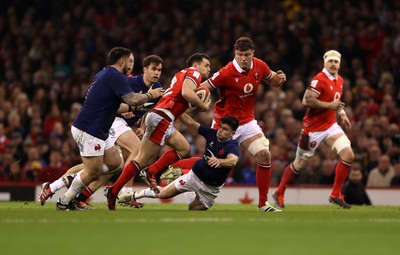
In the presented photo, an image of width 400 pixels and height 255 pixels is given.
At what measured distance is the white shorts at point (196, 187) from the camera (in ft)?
45.3

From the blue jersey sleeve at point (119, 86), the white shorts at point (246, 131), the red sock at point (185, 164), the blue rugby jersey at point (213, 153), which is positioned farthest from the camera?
the red sock at point (185, 164)

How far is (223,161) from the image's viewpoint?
13383 mm

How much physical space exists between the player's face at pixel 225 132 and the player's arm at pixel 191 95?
0.37 metres

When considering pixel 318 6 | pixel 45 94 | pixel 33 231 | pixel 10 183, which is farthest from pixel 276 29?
pixel 33 231

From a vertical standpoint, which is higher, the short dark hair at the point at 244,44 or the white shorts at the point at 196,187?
the short dark hair at the point at 244,44

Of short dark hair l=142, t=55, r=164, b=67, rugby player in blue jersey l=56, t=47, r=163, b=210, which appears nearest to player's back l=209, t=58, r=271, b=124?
short dark hair l=142, t=55, r=164, b=67

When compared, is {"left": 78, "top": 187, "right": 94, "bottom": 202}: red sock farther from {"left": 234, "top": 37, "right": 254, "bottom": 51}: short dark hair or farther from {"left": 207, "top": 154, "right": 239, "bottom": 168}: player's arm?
{"left": 234, "top": 37, "right": 254, "bottom": 51}: short dark hair

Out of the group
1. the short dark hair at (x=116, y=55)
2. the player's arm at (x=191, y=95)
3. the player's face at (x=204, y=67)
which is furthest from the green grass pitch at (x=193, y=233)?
the player's face at (x=204, y=67)

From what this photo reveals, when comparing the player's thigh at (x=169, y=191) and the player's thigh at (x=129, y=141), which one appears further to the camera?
the player's thigh at (x=129, y=141)

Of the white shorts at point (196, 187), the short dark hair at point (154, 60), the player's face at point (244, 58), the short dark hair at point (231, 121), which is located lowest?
the white shorts at point (196, 187)

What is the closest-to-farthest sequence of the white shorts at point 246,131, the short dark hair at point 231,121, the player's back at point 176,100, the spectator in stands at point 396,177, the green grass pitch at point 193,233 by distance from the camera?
the green grass pitch at point 193,233
the short dark hair at point 231,121
the white shorts at point 246,131
the player's back at point 176,100
the spectator in stands at point 396,177

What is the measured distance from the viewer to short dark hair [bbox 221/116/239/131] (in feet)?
43.7

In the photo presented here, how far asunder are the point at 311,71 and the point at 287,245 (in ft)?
48.3

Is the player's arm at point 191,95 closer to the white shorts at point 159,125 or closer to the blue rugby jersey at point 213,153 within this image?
the blue rugby jersey at point 213,153
